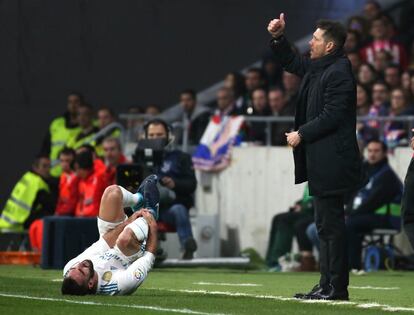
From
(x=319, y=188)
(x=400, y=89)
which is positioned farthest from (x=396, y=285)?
(x=400, y=89)

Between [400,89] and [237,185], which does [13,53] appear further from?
[400,89]

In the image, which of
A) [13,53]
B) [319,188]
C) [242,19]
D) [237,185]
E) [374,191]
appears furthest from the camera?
[242,19]

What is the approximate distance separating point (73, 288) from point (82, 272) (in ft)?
0.57

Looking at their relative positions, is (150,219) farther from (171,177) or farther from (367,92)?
(367,92)

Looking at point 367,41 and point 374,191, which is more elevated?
point 367,41

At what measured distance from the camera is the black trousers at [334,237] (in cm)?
999

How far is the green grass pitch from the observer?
9062 millimetres

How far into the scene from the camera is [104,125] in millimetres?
19688

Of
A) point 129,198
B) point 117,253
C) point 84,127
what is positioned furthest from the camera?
point 84,127

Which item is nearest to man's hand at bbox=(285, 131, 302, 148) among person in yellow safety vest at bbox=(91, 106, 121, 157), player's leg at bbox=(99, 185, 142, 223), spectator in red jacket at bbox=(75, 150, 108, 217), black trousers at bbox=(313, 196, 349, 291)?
black trousers at bbox=(313, 196, 349, 291)

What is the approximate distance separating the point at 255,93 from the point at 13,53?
13.0 feet

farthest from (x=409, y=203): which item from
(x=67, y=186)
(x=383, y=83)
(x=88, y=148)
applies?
(x=67, y=186)

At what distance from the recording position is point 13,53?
818 inches

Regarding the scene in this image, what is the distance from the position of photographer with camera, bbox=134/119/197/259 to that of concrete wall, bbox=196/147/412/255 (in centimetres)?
264
